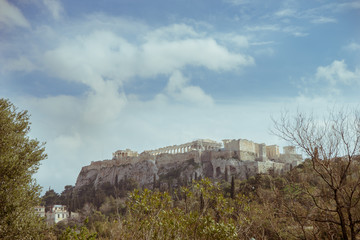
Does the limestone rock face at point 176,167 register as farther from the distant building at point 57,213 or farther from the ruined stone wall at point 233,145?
the distant building at point 57,213

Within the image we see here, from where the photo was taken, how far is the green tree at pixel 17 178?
1052 centimetres

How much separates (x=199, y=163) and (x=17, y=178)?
55.0 meters

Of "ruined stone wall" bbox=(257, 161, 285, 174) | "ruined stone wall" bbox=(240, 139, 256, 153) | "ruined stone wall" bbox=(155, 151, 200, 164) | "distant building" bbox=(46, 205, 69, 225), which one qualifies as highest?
"ruined stone wall" bbox=(240, 139, 256, 153)

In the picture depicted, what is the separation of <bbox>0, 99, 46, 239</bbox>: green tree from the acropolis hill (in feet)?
149

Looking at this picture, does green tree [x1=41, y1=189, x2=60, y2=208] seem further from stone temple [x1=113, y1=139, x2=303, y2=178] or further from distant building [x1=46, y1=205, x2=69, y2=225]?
stone temple [x1=113, y1=139, x2=303, y2=178]

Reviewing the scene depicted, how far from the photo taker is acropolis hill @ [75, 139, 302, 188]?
5805cm

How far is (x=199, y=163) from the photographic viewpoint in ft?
213

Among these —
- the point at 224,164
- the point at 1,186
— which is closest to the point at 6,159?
the point at 1,186

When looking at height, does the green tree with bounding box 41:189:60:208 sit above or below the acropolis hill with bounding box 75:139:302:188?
below

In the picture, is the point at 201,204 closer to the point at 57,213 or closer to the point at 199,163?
the point at 57,213

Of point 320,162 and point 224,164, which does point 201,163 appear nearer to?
point 224,164

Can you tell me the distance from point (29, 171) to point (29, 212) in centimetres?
153

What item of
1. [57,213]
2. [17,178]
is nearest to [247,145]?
[57,213]

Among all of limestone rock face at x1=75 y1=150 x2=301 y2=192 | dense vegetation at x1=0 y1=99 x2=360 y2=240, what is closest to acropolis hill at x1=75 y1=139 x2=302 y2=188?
limestone rock face at x1=75 y1=150 x2=301 y2=192
